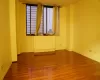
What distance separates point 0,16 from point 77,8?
4069mm

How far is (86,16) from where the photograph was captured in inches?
200

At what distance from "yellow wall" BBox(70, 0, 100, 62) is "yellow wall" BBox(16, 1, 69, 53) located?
0.62 metres

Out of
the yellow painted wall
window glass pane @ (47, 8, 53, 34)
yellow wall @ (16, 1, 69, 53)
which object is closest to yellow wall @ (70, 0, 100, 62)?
yellow wall @ (16, 1, 69, 53)

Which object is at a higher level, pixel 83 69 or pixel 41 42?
pixel 41 42

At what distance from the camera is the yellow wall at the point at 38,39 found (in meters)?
5.79

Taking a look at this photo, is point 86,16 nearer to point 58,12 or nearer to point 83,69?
point 58,12

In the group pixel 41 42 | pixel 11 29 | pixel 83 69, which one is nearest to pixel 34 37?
pixel 41 42

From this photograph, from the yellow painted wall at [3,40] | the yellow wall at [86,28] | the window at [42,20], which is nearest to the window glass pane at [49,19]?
the window at [42,20]

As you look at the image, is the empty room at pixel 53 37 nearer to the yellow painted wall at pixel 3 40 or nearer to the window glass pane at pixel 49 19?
the window glass pane at pixel 49 19

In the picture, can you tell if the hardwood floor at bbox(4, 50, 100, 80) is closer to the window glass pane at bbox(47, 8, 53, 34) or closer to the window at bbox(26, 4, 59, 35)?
the window at bbox(26, 4, 59, 35)

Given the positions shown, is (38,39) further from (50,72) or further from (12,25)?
(50,72)

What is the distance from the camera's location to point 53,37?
6379 millimetres

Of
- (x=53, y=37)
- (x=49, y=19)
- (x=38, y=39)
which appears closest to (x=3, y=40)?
(x=38, y=39)

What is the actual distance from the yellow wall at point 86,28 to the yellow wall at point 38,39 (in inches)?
24.2
